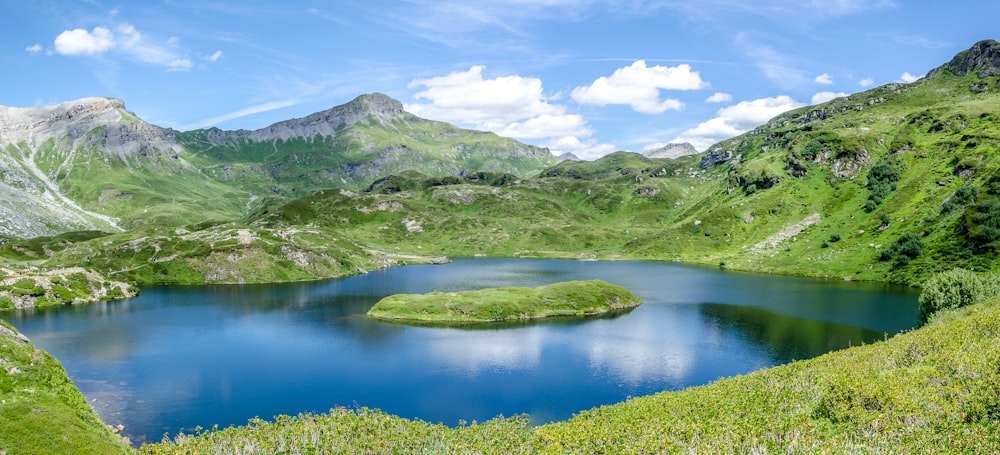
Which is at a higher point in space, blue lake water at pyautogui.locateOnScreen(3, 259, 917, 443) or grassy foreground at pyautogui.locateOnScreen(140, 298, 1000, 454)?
grassy foreground at pyautogui.locateOnScreen(140, 298, 1000, 454)

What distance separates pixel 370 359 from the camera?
94.4 meters

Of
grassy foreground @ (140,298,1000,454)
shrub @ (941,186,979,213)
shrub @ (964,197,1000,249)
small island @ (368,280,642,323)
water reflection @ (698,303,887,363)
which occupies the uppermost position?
shrub @ (941,186,979,213)

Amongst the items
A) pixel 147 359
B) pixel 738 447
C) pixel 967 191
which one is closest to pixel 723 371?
pixel 738 447

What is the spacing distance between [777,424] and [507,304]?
109 metres

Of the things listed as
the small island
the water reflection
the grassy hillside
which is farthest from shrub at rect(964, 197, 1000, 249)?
the grassy hillside

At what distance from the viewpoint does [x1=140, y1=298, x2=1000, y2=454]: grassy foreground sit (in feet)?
76.8

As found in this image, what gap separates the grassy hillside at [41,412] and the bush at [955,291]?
12504cm

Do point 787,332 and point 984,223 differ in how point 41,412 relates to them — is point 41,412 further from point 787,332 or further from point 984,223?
point 984,223

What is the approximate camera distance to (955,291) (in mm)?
95375

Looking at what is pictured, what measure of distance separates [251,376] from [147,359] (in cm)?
2427

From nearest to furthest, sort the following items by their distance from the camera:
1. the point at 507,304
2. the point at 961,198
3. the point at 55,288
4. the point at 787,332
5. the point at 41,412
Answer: the point at 41,412 < the point at 787,332 < the point at 507,304 < the point at 55,288 < the point at 961,198

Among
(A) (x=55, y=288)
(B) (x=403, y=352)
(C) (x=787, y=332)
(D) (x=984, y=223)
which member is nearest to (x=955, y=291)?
(C) (x=787, y=332)

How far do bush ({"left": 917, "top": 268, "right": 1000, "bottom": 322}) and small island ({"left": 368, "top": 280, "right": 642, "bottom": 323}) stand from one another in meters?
66.6

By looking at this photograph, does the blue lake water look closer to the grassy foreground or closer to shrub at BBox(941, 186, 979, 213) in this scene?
the grassy foreground
